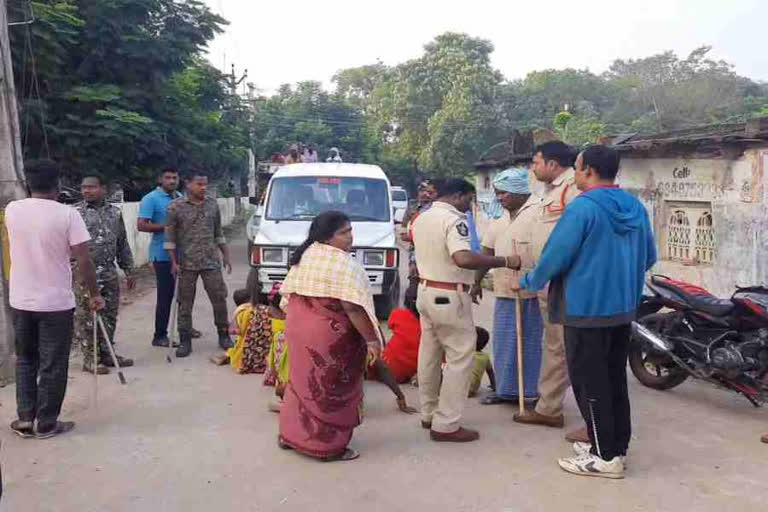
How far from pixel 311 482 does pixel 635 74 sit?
5621 centimetres

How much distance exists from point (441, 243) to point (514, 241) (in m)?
0.80

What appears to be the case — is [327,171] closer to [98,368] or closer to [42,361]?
[98,368]

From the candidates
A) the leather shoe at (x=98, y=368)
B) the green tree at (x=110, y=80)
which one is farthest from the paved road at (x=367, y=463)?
the green tree at (x=110, y=80)

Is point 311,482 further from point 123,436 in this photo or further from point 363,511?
point 123,436

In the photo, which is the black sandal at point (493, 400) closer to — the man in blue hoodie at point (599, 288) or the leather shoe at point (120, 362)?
the man in blue hoodie at point (599, 288)

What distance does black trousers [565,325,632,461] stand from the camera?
4.33 m

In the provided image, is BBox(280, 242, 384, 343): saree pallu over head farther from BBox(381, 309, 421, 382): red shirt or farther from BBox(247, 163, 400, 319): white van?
BBox(247, 163, 400, 319): white van

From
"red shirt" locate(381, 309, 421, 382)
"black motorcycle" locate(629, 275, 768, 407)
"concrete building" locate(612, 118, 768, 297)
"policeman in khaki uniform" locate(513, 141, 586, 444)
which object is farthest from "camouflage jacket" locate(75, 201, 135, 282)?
"concrete building" locate(612, 118, 768, 297)

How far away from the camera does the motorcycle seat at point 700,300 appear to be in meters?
5.73

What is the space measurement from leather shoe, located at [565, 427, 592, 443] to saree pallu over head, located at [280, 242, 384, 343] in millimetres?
1445

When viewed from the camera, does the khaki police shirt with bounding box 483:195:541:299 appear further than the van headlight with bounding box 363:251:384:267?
No

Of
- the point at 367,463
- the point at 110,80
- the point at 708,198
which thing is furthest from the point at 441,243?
the point at 110,80

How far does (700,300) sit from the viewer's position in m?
5.91

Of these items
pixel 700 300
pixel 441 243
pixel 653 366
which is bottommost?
pixel 653 366
